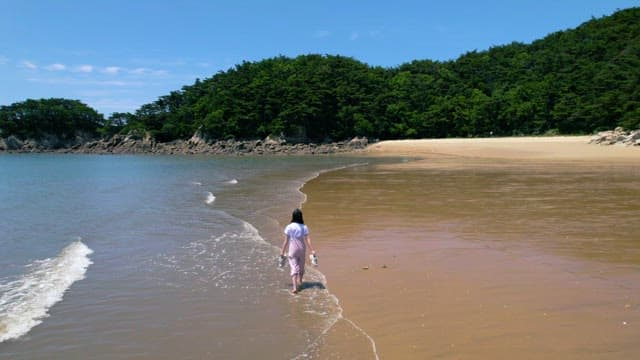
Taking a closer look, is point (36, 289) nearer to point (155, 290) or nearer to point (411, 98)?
point (155, 290)

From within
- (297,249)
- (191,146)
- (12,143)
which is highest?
(297,249)

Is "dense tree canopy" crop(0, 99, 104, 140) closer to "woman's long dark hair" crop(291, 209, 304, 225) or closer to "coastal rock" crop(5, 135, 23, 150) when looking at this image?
"coastal rock" crop(5, 135, 23, 150)

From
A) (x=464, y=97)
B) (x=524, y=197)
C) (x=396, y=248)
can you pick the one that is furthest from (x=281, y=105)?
(x=396, y=248)

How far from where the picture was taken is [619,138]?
49031 millimetres

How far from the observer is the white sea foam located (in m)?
7.22

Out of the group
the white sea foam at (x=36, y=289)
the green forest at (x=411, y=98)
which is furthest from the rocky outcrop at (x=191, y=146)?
the white sea foam at (x=36, y=289)

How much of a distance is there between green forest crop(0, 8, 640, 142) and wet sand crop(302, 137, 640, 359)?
195 feet

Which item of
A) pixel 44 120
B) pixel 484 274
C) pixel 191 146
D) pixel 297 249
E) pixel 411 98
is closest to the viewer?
pixel 484 274

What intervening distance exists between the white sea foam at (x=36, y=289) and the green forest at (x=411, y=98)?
226 feet

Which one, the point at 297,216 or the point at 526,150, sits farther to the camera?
the point at 526,150

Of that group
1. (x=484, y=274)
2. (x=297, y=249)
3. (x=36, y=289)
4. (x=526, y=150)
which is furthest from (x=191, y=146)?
(x=484, y=274)

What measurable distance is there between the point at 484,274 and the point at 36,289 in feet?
24.5

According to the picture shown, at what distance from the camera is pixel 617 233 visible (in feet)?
37.2

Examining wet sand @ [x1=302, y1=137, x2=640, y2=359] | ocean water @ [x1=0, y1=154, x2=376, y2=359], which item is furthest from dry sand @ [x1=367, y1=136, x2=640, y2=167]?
ocean water @ [x1=0, y1=154, x2=376, y2=359]
